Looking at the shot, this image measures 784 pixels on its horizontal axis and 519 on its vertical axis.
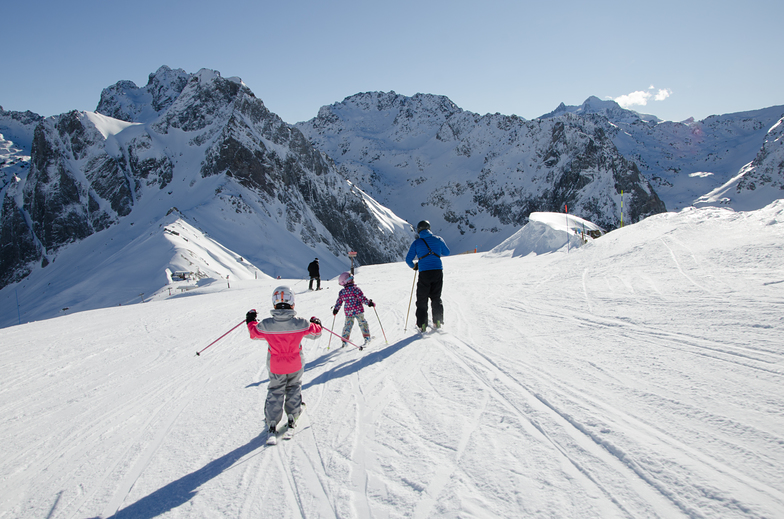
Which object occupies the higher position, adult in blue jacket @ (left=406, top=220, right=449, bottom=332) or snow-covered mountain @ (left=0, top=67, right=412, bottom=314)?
snow-covered mountain @ (left=0, top=67, right=412, bottom=314)

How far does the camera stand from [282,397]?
3916 millimetres

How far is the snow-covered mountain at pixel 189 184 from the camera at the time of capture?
59688 mm

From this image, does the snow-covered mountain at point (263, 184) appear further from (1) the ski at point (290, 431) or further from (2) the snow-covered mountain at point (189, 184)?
(1) the ski at point (290, 431)

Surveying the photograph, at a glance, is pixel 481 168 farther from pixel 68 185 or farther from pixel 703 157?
pixel 703 157

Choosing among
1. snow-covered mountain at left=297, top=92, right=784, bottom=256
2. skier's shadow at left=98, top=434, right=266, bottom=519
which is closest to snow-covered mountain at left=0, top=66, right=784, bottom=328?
snow-covered mountain at left=297, top=92, right=784, bottom=256

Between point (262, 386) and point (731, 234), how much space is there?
10924 millimetres

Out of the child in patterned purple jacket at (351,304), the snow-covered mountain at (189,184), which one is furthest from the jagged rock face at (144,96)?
the child in patterned purple jacket at (351,304)

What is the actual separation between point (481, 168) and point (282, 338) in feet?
438

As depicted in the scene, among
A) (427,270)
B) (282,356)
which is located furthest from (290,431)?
(427,270)

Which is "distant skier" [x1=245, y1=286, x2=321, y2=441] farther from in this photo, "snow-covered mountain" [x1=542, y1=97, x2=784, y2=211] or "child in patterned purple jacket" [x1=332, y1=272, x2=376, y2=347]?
"snow-covered mountain" [x1=542, y1=97, x2=784, y2=211]

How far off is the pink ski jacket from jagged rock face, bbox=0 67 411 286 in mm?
56823

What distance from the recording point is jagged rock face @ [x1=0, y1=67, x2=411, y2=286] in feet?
207

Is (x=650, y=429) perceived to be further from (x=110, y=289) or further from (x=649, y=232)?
(x=110, y=289)

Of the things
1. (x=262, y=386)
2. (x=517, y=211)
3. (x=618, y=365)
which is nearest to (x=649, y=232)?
(x=618, y=365)
